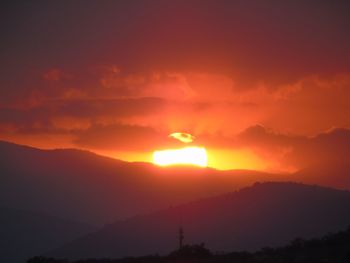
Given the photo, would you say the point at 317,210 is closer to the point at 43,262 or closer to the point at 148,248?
the point at 148,248

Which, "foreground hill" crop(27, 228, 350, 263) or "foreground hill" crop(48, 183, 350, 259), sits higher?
"foreground hill" crop(48, 183, 350, 259)

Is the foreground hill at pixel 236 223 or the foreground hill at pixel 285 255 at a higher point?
the foreground hill at pixel 236 223

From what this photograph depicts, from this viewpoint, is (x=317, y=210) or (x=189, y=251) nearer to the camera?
(x=189, y=251)

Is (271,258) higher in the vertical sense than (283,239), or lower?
lower

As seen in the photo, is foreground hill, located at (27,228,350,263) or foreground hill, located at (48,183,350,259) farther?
foreground hill, located at (48,183,350,259)

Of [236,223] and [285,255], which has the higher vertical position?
[236,223]

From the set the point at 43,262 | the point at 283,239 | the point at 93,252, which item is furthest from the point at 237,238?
the point at 43,262

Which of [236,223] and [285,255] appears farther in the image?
[236,223]

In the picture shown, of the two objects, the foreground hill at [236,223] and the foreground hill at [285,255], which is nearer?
the foreground hill at [285,255]
